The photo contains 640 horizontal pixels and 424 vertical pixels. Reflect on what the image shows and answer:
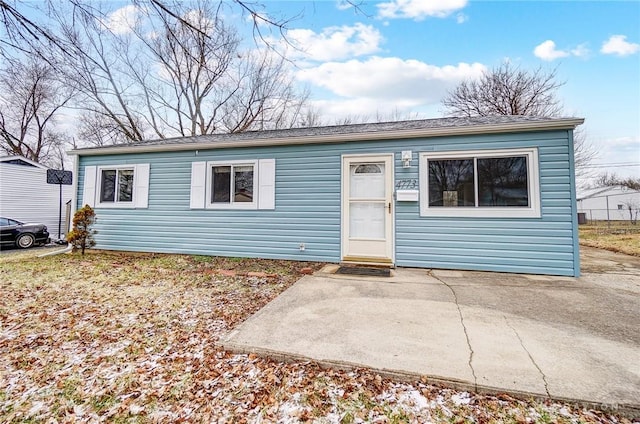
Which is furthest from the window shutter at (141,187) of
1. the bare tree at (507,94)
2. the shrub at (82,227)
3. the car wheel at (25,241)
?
the bare tree at (507,94)

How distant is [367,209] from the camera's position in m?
5.54

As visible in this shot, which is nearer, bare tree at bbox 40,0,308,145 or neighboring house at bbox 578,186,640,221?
bare tree at bbox 40,0,308,145

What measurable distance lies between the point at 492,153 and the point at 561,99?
14.7 metres

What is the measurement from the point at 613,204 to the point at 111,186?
130ft

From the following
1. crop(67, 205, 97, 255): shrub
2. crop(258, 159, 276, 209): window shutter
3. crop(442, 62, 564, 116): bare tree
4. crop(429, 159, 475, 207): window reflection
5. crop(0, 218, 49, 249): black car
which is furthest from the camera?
crop(442, 62, 564, 116): bare tree

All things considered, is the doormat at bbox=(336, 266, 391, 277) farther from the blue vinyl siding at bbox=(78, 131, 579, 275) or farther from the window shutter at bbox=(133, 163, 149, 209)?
the window shutter at bbox=(133, 163, 149, 209)

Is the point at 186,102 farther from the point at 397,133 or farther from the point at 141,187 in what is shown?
the point at 397,133

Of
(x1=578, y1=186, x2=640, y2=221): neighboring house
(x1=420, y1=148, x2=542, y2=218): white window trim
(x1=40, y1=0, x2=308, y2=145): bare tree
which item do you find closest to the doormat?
(x1=420, y1=148, x2=542, y2=218): white window trim

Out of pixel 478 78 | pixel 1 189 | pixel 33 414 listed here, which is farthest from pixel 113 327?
pixel 478 78

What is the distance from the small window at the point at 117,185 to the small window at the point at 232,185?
2274mm

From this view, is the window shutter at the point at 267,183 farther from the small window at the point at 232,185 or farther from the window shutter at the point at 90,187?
the window shutter at the point at 90,187

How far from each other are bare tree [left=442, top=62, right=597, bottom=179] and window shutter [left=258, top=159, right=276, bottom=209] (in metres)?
14.6

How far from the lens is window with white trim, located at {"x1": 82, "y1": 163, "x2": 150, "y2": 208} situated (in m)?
6.85

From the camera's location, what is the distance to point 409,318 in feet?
9.43
